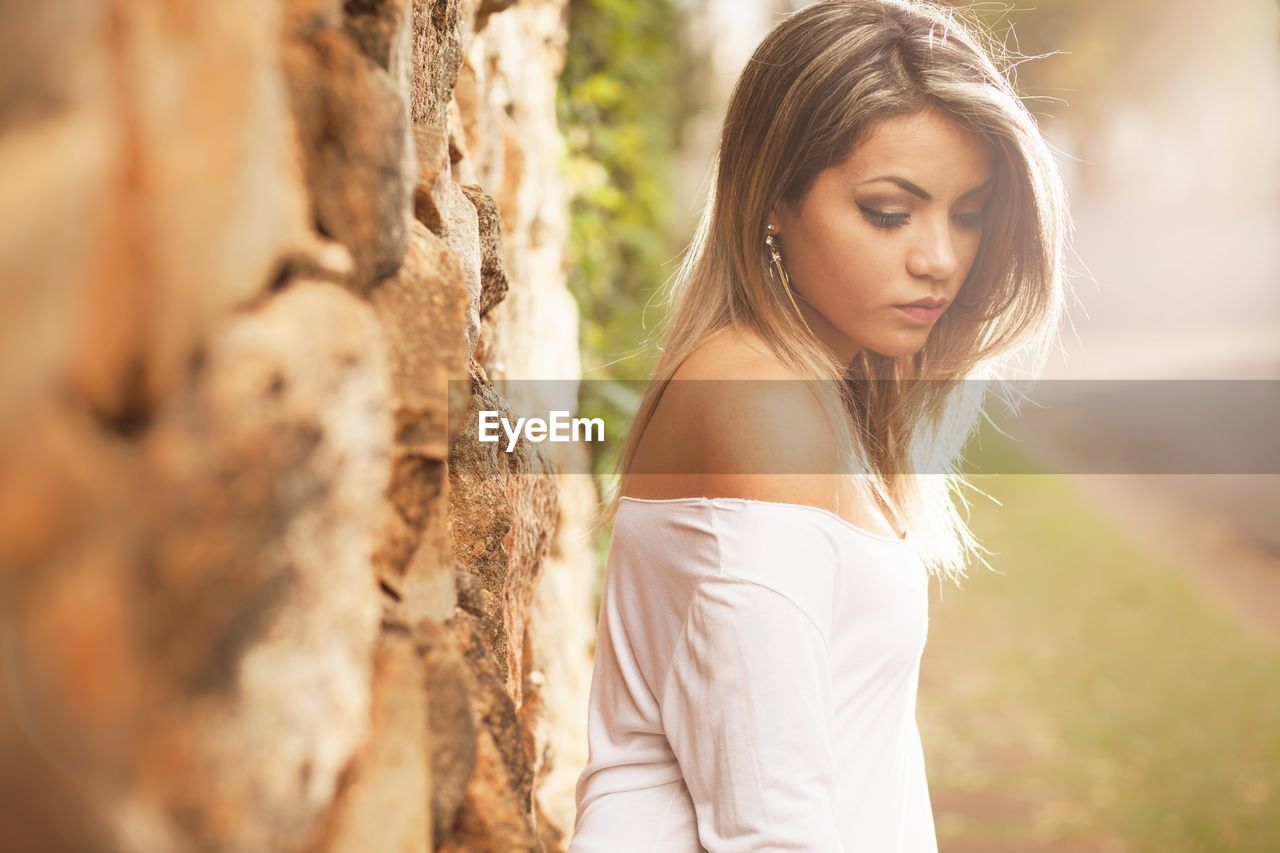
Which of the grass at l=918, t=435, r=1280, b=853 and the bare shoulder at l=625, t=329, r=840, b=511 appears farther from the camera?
the grass at l=918, t=435, r=1280, b=853

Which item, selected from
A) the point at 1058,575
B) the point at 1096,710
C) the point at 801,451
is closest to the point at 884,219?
the point at 801,451

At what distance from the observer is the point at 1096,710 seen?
7.60 m

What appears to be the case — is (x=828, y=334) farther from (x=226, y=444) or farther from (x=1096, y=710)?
(x=1096, y=710)

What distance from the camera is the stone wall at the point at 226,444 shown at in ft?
2.43

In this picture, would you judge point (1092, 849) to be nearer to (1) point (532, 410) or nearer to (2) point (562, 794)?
(2) point (562, 794)

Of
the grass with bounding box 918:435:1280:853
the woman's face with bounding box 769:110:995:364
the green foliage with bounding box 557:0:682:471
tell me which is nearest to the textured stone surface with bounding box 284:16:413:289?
the woman's face with bounding box 769:110:995:364

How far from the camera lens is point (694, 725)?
5.33ft

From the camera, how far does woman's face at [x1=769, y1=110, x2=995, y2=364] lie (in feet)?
6.04

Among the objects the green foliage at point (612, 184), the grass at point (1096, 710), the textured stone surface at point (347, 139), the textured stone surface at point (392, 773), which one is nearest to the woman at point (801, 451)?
the textured stone surface at point (392, 773)

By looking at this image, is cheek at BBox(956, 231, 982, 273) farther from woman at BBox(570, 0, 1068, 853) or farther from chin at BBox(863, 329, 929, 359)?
chin at BBox(863, 329, 929, 359)

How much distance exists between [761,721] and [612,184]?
5.42m

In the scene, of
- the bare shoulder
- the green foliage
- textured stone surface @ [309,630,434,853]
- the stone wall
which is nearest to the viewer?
the stone wall

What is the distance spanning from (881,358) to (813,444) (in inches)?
29.2

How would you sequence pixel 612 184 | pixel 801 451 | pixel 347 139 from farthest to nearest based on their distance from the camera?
1. pixel 612 184
2. pixel 801 451
3. pixel 347 139
